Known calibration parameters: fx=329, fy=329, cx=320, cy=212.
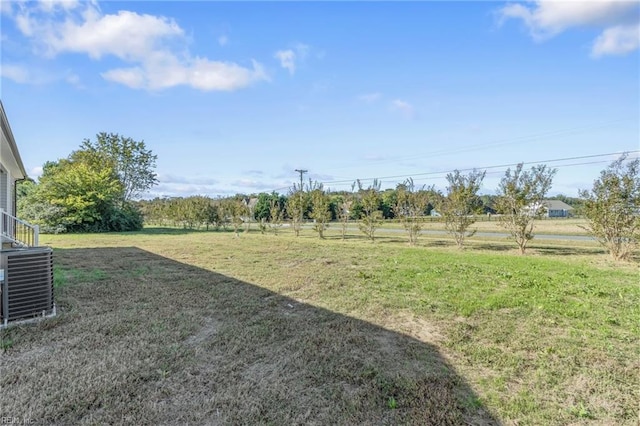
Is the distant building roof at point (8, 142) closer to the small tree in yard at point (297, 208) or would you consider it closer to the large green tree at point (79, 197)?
the large green tree at point (79, 197)

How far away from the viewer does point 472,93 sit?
1458 cm

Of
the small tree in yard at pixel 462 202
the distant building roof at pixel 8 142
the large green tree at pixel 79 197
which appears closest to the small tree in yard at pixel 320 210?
the small tree in yard at pixel 462 202

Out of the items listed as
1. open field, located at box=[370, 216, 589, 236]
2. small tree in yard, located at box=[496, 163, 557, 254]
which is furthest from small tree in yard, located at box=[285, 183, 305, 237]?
small tree in yard, located at box=[496, 163, 557, 254]

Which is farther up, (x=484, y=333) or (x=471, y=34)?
(x=471, y=34)

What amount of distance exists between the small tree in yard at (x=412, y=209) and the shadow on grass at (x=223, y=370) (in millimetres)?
10627

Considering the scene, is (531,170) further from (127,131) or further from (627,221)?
(127,131)

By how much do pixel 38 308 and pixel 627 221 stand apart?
531 inches

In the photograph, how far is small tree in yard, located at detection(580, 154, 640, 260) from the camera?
938 cm

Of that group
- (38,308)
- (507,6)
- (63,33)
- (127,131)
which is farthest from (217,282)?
(127,131)

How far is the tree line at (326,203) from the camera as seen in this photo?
9.80m

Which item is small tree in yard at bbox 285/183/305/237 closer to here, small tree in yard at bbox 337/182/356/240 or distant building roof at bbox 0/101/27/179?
small tree in yard at bbox 337/182/356/240

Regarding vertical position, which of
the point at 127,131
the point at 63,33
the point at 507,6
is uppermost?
the point at 127,131

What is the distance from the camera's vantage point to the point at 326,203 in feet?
59.3

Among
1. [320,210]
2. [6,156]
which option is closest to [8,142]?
[6,156]
